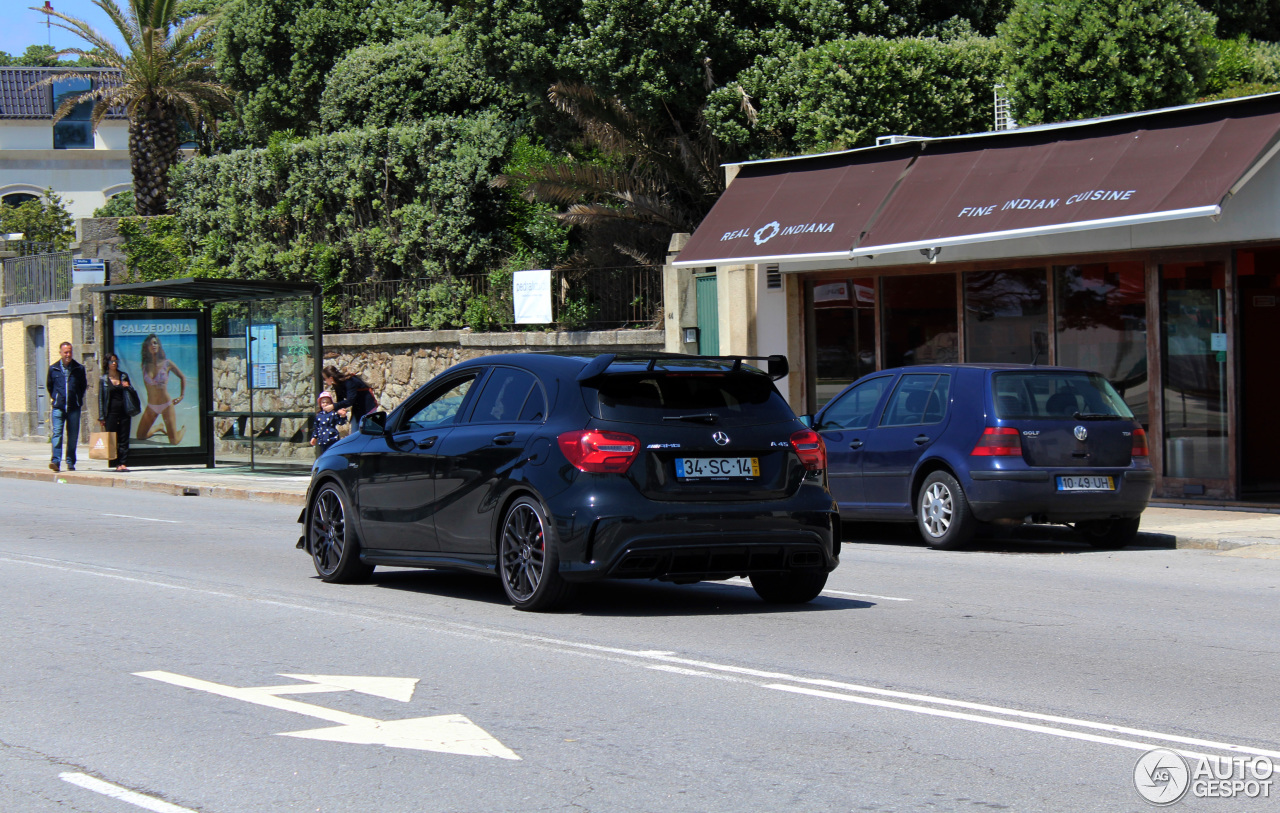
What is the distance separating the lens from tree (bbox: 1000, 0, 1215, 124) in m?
21.0

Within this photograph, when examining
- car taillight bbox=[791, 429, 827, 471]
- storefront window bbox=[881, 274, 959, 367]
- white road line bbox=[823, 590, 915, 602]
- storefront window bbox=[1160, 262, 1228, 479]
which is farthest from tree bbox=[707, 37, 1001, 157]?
car taillight bbox=[791, 429, 827, 471]

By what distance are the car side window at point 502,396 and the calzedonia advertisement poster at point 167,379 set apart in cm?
1743

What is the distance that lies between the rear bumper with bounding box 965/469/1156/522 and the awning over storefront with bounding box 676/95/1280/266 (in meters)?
3.16

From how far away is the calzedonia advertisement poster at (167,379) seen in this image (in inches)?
993

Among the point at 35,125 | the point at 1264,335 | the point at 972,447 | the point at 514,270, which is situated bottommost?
the point at 972,447

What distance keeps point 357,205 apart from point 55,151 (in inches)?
2016

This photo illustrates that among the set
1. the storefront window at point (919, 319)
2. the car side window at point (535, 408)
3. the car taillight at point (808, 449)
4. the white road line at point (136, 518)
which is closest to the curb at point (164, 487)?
the white road line at point (136, 518)

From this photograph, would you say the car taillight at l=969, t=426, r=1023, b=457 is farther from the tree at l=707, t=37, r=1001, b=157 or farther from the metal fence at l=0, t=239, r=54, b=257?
the metal fence at l=0, t=239, r=54, b=257

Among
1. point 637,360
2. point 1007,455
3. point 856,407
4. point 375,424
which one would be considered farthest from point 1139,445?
point 375,424

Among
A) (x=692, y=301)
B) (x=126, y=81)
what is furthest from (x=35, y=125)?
(x=692, y=301)

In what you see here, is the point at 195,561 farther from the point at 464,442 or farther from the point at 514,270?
the point at 514,270

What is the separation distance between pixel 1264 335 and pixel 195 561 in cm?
1161

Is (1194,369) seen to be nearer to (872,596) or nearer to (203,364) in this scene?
(872,596)

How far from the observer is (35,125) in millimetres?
74688
